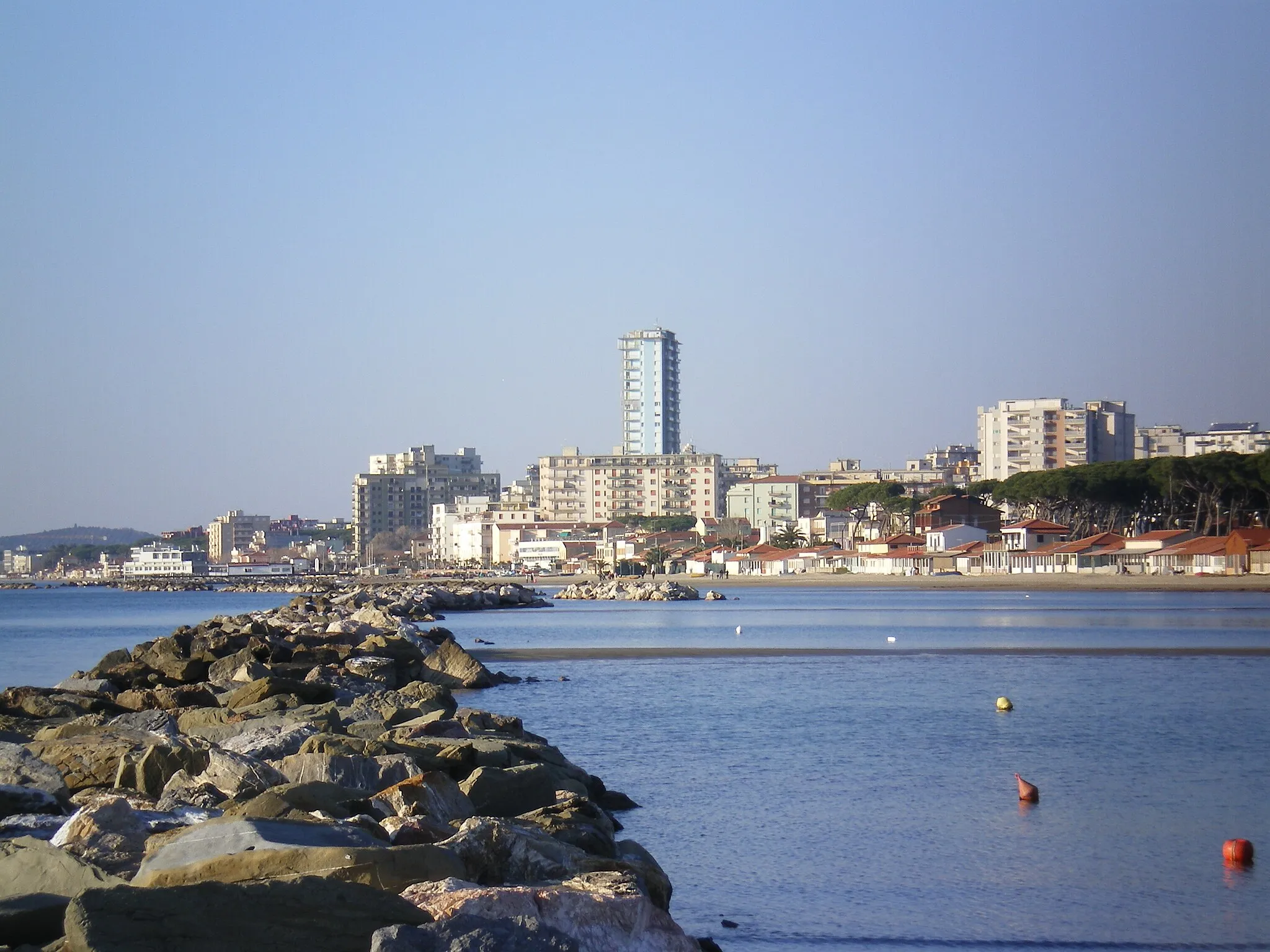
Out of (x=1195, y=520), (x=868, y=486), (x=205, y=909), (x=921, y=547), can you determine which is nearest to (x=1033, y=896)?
(x=205, y=909)

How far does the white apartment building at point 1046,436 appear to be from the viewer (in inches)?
5974

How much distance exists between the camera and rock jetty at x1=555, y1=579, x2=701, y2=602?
236 feet

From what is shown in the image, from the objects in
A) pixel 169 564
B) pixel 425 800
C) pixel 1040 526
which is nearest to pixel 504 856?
pixel 425 800

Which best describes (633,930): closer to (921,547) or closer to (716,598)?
(716,598)

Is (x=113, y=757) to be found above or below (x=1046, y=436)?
below

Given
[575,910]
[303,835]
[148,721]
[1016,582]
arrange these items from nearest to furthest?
1. [575,910]
2. [303,835]
3. [148,721]
4. [1016,582]

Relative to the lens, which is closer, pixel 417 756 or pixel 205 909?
pixel 205 909

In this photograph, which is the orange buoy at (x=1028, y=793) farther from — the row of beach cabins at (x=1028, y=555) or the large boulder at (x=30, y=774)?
the row of beach cabins at (x=1028, y=555)

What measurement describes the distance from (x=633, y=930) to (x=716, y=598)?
6555cm

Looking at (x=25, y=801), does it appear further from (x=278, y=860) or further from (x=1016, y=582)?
(x=1016, y=582)

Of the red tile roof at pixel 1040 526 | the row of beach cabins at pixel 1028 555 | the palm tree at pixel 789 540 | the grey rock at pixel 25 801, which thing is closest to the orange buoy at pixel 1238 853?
the grey rock at pixel 25 801

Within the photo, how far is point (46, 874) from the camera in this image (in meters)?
5.57

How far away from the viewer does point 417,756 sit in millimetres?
9828

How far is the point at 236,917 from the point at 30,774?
12.4 feet
